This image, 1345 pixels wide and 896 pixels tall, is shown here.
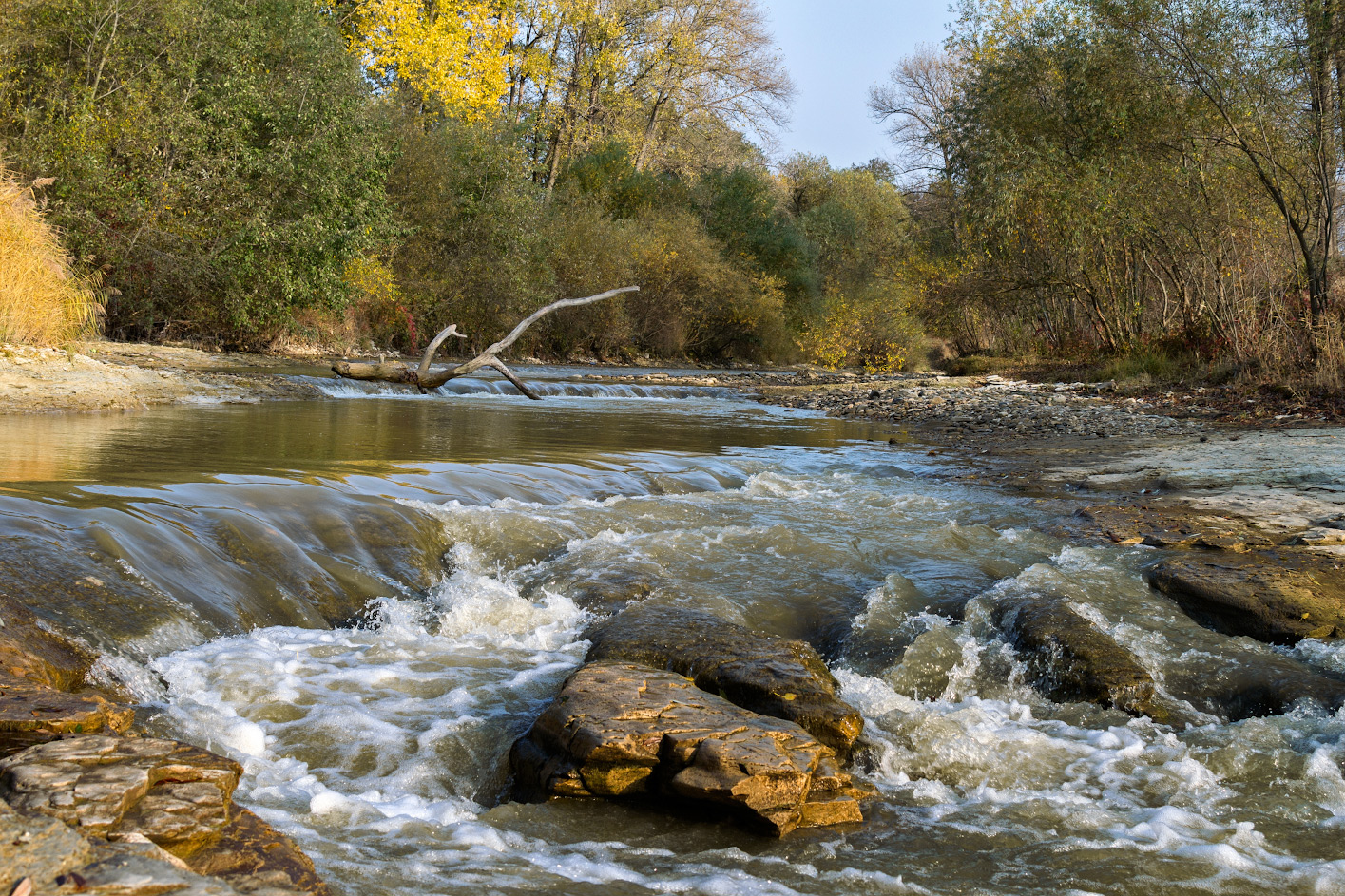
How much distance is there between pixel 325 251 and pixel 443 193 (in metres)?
7.98

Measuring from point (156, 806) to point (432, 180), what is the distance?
25577 millimetres

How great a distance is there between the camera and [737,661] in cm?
442

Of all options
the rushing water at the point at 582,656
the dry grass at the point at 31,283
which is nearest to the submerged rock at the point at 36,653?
the rushing water at the point at 582,656

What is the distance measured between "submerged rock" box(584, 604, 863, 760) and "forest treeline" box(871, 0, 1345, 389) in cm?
1158

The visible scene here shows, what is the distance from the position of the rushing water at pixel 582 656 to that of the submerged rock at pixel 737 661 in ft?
0.69

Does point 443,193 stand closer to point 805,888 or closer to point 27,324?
point 27,324

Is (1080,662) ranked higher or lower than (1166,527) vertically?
lower

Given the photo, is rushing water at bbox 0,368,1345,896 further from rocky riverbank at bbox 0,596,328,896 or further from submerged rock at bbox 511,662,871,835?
rocky riverbank at bbox 0,596,328,896

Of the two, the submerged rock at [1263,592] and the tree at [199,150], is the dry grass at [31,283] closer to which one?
the tree at [199,150]

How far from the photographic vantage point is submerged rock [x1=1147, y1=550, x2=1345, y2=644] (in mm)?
5289

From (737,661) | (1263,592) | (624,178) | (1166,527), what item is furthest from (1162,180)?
(624,178)

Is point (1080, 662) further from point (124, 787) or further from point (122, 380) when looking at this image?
point (122, 380)

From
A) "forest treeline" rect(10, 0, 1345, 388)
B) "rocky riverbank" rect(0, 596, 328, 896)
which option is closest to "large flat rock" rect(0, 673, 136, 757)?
"rocky riverbank" rect(0, 596, 328, 896)

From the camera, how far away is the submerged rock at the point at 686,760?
3.35 m
